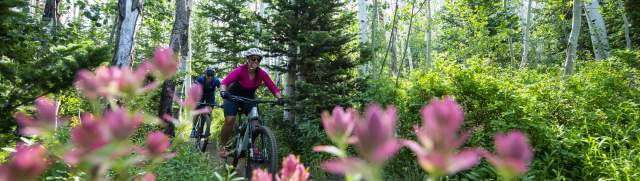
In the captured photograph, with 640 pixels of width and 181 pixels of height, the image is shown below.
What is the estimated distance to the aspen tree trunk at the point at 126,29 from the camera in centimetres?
617

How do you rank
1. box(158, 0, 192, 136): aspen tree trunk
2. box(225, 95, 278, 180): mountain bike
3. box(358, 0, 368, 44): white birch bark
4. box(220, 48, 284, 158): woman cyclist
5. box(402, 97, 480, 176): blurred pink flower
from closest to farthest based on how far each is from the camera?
box(402, 97, 480, 176): blurred pink flower < box(225, 95, 278, 180): mountain bike < box(220, 48, 284, 158): woman cyclist < box(158, 0, 192, 136): aspen tree trunk < box(358, 0, 368, 44): white birch bark

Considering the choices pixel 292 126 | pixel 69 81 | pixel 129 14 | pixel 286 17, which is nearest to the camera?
pixel 69 81

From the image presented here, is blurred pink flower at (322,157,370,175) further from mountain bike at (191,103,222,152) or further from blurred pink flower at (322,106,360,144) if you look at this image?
mountain bike at (191,103,222,152)

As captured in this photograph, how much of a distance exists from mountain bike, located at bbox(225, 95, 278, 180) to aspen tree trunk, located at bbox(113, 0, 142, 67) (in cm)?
182

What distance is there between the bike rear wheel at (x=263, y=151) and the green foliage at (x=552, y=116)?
70.0 inches

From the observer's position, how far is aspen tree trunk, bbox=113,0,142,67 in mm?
6172

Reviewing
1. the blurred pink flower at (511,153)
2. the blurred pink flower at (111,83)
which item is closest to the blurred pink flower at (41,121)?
the blurred pink flower at (111,83)

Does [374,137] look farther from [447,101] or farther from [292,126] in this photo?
[292,126]

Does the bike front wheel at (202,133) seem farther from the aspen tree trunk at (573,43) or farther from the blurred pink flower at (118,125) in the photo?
the blurred pink flower at (118,125)

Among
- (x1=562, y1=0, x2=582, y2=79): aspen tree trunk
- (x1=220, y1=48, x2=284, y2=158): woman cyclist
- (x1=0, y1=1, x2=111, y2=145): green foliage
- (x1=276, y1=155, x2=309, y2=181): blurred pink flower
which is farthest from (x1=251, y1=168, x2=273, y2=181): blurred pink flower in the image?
(x1=562, y1=0, x2=582, y2=79): aspen tree trunk

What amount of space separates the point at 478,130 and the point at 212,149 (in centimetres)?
737

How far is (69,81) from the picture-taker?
4375 millimetres

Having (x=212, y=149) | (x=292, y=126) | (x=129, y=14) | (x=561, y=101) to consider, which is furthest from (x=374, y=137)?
(x=212, y=149)

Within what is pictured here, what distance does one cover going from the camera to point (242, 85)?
19.9ft
